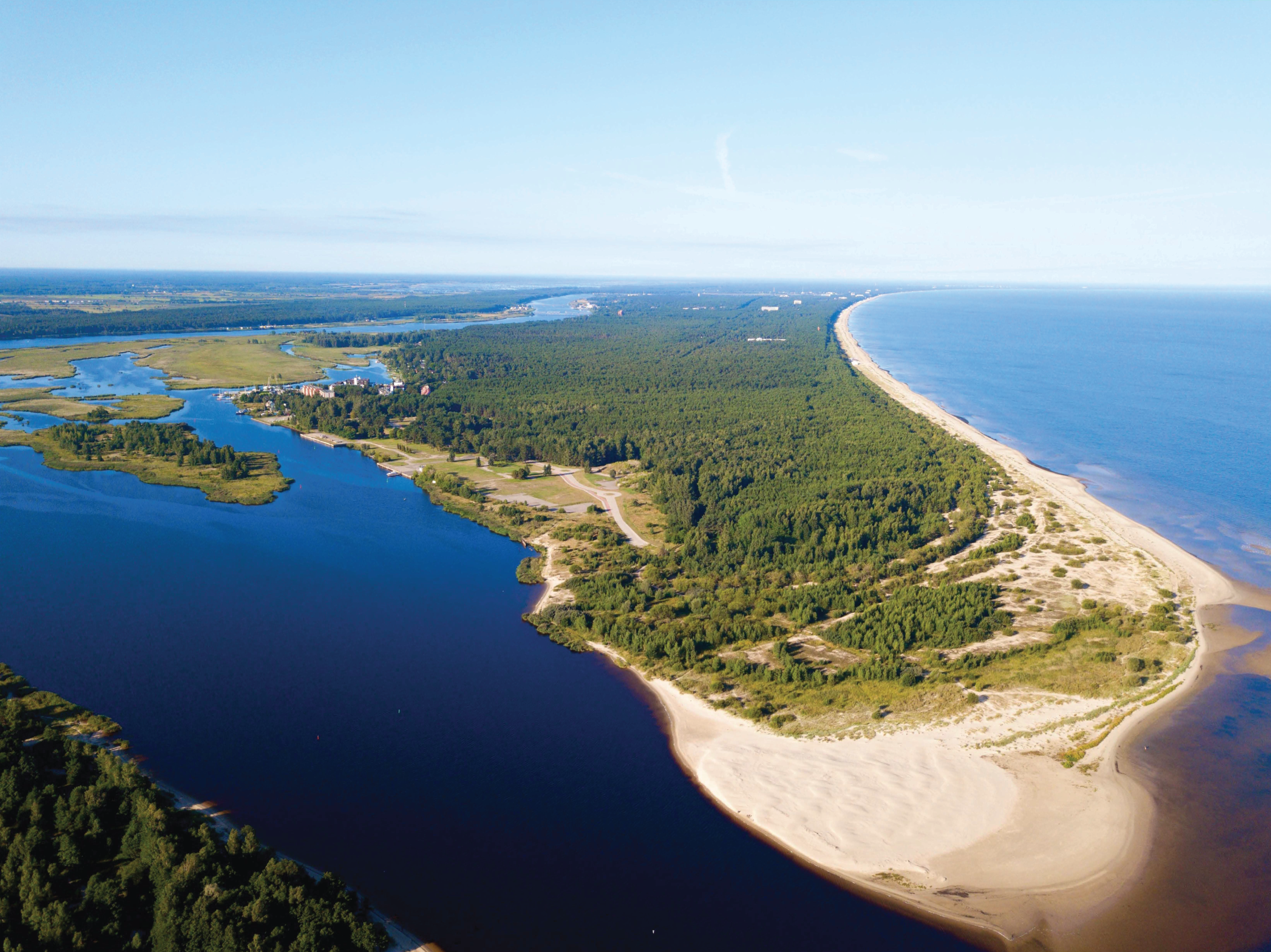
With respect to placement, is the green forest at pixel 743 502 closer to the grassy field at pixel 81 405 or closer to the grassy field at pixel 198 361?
the grassy field at pixel 81 405

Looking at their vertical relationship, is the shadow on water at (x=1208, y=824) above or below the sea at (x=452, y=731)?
below

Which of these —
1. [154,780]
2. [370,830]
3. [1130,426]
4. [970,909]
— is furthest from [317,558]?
[1130,426]

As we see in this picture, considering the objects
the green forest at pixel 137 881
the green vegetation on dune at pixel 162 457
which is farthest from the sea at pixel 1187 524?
the green vegetation on dune at pixel 162 457

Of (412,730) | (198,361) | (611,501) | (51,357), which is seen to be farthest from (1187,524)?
(51,357)

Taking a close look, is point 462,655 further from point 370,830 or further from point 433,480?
point 433,480

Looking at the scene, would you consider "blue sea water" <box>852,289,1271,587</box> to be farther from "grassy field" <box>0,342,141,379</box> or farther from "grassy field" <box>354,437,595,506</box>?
"grassy field" <box>0,342,141,379</box>

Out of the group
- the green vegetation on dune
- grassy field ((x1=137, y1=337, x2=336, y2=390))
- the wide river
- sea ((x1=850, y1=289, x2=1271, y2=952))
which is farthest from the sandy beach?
grassy field ((x1=137, y1=337, x2=336, y2=390))
